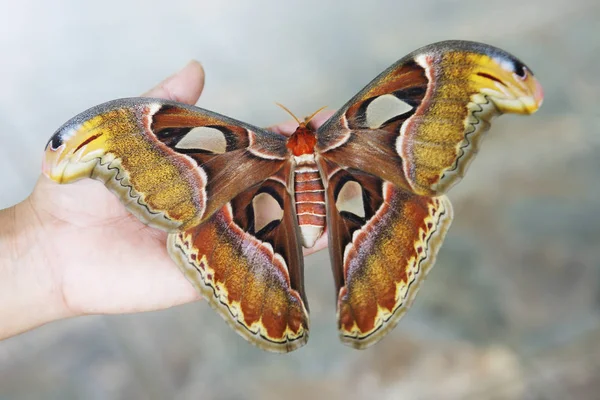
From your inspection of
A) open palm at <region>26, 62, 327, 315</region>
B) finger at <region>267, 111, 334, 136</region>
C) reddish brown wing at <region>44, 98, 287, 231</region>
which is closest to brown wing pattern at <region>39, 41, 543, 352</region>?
reddish brown wing at <region>44, 98, 287, 231</region>

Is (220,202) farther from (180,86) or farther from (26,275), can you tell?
(26,275)

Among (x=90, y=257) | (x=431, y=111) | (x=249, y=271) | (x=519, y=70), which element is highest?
(x=519, y=70)

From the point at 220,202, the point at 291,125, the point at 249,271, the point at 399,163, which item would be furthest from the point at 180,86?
the point at 399,163

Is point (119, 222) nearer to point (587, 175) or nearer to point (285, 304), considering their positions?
point (285, 304)

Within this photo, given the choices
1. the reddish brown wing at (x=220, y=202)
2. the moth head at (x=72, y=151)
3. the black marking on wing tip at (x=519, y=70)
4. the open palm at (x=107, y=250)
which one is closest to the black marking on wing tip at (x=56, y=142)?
the moth head at (x=72, y=151)

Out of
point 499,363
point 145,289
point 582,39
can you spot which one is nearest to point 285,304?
point 145,289

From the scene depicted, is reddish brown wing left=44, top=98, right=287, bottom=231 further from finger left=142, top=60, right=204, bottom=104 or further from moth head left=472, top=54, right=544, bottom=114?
moth head left=472, top=54, right=544, bottom=114
